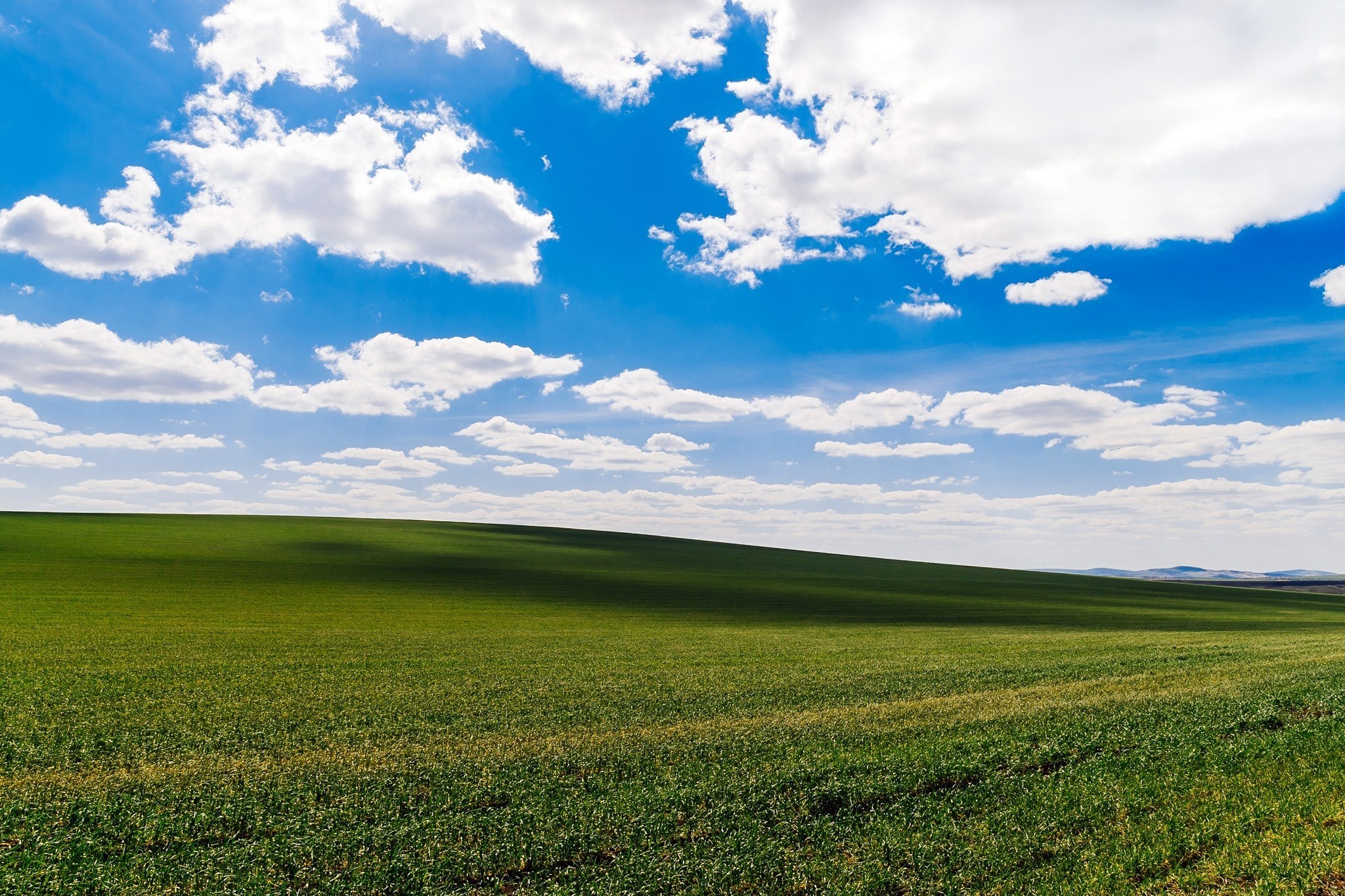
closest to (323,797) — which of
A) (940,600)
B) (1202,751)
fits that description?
(1202,751)

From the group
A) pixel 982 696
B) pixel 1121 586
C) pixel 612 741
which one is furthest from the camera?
pixel 1121 586

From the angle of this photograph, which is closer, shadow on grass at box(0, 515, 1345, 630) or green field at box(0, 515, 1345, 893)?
green field at box(0, 515, 1345, 893)

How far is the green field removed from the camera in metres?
9.41

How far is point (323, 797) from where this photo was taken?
12.0m

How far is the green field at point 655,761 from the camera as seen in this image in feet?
30.9

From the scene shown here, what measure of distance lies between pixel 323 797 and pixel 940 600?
58064mm

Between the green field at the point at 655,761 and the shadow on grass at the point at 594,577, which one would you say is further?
the shadow on grass at the point at 594,577

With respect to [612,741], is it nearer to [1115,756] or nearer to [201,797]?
[201,797]

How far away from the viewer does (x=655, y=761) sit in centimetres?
1372

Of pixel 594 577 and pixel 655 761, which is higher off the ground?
pixel 655 761

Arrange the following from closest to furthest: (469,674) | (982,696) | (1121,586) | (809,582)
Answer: (982,696), (469,674), (809,582), (1121,586)

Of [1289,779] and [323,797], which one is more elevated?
[1289,779]

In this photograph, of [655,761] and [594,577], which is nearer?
[655,761]

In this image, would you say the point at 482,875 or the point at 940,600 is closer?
the point at 482,875
